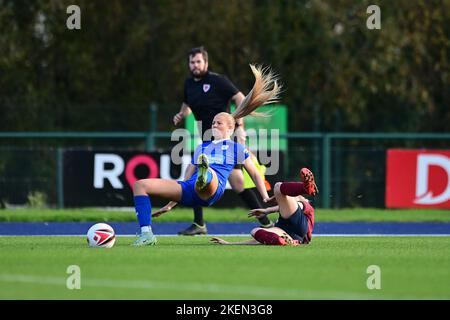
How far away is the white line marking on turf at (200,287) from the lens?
8645 millimetres

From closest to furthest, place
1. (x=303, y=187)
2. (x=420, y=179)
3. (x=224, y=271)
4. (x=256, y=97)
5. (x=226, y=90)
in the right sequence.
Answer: (x=224, y=271), (x=303, y=187), (x=256, y=97), (x=226, y=90), (x=420, y=179)

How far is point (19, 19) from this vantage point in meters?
30.6

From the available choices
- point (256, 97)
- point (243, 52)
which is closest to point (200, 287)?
point (256, 97)

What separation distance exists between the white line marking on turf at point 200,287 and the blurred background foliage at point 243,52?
19675mm

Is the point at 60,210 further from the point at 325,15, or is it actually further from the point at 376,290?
the point at 376,290

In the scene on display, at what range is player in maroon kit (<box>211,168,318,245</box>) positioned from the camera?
12.0 meters

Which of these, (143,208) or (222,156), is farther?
(222,156)

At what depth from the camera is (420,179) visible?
22391 mm

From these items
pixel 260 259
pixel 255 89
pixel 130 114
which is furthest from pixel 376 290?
pixel 130 114

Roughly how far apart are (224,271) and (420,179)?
42.7ft

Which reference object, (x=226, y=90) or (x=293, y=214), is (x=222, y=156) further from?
(x=226, y=90)

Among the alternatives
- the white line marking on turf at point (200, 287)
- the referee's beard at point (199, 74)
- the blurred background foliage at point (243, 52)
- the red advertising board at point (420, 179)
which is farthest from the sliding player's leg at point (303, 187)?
the blurred background foliage at point (243, 52)
